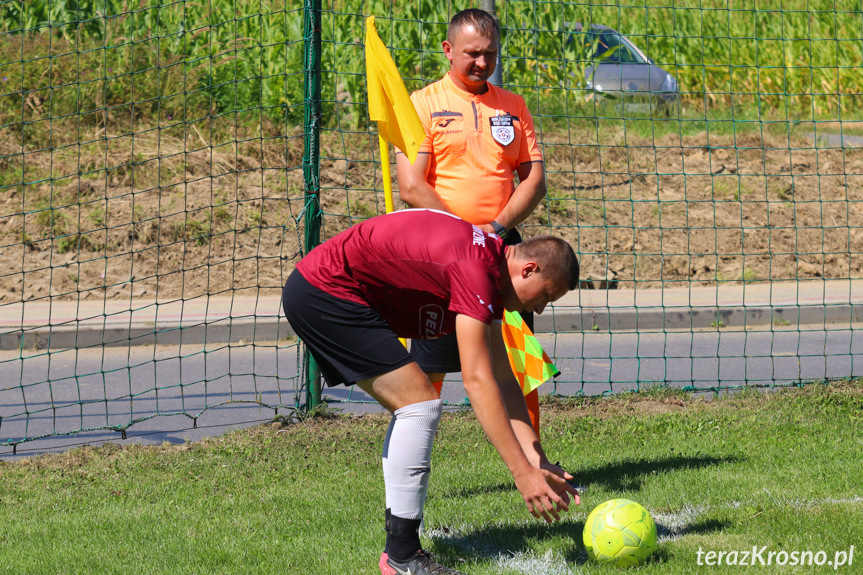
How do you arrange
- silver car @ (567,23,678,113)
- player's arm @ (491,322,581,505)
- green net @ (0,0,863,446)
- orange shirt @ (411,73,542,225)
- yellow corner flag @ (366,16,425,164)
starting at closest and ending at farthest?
player's arm @ (491,322,581,505) → yellow corner flag @ (366,16,425,164) → orange shirt @ (411,73,542,225) → green net @ (0,0,863,446) → silver car @ (567,23,678,113)

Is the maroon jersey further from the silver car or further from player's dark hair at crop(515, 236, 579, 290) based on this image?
the silver car

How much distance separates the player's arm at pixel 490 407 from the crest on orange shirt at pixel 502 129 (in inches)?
68.0

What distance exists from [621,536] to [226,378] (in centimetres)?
448

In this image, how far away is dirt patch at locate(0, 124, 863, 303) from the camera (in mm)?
10227

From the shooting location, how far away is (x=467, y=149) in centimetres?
452

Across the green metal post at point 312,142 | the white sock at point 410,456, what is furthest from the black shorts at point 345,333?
the green metal post at point 312,142

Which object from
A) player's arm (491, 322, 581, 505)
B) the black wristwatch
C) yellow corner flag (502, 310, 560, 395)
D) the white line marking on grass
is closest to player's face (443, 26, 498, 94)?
the black wristwatch

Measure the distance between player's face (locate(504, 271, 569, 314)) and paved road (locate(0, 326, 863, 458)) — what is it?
9.92 ft

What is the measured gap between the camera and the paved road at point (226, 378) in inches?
239

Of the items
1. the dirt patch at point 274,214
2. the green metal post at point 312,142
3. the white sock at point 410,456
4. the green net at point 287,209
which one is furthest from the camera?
the dirt patch at point 274,214

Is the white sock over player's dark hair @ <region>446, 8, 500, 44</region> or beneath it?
beneath

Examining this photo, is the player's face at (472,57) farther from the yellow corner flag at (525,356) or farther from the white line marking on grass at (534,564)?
the white line marking on grass at (534,564)

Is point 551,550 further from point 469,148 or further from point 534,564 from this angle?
point 469,148

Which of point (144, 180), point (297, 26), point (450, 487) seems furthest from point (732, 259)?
point (450, 487)
